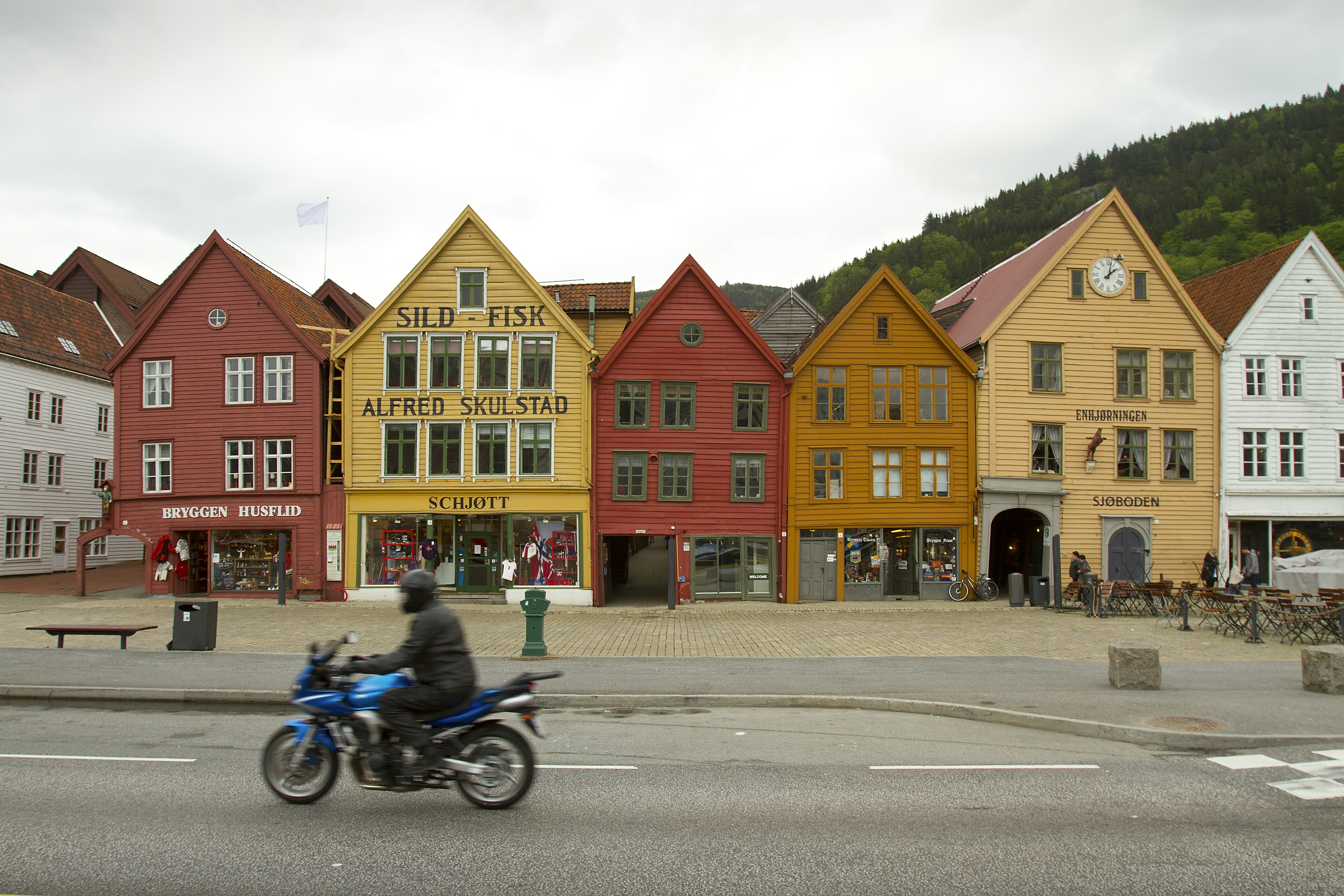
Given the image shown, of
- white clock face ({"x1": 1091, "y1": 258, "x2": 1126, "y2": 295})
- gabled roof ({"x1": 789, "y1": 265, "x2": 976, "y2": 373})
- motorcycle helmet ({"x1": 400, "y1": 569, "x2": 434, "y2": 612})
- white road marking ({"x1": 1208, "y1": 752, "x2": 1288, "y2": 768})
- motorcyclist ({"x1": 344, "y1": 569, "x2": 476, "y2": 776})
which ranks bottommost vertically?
white road marking ({"x1": 1208, "y1": 752, "x2": 1288, "y2": 768})

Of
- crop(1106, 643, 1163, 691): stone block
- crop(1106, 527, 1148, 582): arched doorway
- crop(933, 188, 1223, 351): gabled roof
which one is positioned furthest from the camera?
crop(933, 188, 1223, 351): gabled roof

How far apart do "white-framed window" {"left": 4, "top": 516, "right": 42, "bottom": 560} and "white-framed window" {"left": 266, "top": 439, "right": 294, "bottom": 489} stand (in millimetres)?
13083

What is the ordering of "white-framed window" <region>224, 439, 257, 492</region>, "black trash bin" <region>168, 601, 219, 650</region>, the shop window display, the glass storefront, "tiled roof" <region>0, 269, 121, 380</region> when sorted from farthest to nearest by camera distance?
"tiled roof" <region>0, 269, 121, 380</region> < "white-framed window" <region>224, 439, 257, 492</region> < the glass storefront < the shop window display < "black trash bin" <region>168, 601, 219, 650</region>

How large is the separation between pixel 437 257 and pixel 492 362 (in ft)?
14.0

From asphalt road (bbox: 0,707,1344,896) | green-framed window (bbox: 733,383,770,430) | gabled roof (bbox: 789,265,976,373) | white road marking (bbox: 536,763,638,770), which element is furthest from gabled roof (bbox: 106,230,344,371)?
white road marking (bbox: 536,763,638,770)

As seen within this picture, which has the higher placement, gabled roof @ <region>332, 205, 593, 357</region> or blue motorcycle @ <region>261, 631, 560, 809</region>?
gabled roof @ <region>332, 205, 593, 357</region>

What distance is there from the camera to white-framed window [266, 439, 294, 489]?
3048 centimetres

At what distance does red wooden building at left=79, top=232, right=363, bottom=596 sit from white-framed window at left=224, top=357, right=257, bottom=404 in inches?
1.5

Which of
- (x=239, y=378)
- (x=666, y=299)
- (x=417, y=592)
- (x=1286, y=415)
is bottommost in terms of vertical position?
(x=417, y=592)

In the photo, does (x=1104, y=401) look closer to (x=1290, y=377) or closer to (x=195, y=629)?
(x=1290, y=377)

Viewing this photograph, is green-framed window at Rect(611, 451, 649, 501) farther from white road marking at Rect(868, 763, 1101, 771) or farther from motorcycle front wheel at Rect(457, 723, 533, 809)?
motorcycle front wheel at Rect(457, 723, 533, 809)

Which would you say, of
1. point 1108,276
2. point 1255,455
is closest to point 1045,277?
point 1108,276

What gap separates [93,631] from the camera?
1661 centimetres

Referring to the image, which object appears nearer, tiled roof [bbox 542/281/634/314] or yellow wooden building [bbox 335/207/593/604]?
yellow wooden building [bbox 335/207/593/604]
